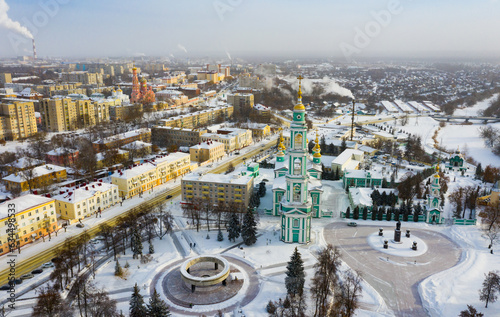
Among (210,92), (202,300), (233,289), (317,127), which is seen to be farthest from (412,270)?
(210,92)

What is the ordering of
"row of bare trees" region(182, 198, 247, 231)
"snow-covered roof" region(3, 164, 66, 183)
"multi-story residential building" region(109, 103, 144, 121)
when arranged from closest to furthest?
"row of bare trees" region(182, 198, 247, 231)
"snow-covered roof" region(3, 164, 66, 183)
"multi-story residential building" region(109, 103, 144, 121)

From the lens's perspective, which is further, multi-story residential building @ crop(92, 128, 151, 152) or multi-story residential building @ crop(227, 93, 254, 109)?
multi-story residential building @ crop(227, 93, 254, 109)

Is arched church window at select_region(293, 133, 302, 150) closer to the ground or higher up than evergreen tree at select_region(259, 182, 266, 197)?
higher up

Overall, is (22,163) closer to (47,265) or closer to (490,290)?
(47,265)

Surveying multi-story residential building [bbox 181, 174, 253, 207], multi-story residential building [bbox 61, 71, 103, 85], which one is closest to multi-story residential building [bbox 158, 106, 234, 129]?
multi-story residential building [bbox 181, 174, 253, 207]

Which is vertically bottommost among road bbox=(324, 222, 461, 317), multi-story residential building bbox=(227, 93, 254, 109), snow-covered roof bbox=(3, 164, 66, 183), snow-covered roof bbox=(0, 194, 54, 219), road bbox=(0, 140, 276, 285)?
road bbox=(324, 222, 461, 317)

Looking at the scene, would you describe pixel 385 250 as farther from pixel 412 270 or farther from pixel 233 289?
pixel 233 289

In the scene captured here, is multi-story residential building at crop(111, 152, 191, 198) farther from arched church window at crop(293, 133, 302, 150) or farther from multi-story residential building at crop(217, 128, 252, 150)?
arched church window at crop(293, 133, 302, 150)
